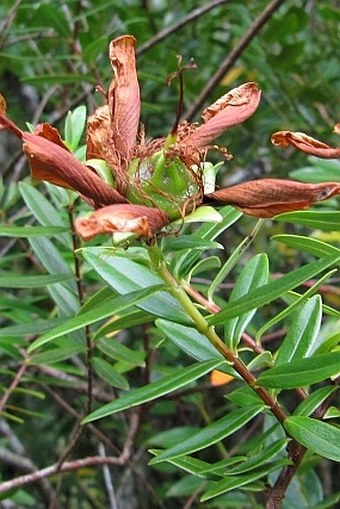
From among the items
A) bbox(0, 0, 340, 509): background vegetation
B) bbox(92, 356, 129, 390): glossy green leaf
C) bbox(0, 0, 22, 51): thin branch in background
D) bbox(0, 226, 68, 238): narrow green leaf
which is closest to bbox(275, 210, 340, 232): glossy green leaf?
bbox(0, 0, 340, 509): background vegetation

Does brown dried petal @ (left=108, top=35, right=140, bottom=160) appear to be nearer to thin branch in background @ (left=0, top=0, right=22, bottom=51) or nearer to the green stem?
the green stem

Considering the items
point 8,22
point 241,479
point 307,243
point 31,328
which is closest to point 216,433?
point 241,479

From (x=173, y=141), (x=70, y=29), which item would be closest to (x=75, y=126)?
(x=173, y=141)

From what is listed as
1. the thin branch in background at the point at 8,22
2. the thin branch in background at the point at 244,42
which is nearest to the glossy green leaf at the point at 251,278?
the thin branch in background at the point at 244,42

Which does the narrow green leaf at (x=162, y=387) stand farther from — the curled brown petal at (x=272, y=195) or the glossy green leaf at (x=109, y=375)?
the glossy green leaf at (x=109, y=375)

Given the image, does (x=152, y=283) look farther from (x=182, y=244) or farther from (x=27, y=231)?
(x=27, y=231)

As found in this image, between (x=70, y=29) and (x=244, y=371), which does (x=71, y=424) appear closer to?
(x=70, y=29)
